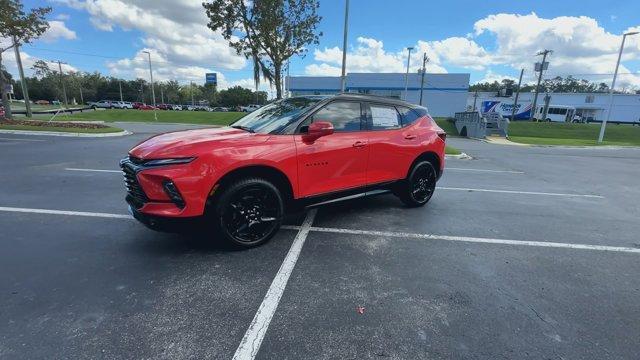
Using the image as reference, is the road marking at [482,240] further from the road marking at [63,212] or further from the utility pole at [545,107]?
the utility pole at [545,107]

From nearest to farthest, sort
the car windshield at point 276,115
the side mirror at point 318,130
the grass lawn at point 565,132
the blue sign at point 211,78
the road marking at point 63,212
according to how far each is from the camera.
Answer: the side mirror at point 318,130
the car windshield at point 276,115
the road marking at point 63,212
the grass lawn at point 565,132
the blue sign at point 211,78

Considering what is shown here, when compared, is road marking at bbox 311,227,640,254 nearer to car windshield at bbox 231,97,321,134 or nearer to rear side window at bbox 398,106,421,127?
car windshield at bbox 231,97,321,134

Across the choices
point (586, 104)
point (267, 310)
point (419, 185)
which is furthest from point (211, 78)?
point (267, 310)

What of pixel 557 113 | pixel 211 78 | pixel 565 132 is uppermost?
pixel 211 78

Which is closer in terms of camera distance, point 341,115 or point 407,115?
point 341,115

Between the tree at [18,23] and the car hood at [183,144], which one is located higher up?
the tree at [18,23]

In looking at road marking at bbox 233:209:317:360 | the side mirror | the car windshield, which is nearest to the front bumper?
road marking at bbox 233:209:317:360

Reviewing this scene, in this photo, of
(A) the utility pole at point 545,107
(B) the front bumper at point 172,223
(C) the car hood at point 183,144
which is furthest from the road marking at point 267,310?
(A) the utility pole at point 545,107

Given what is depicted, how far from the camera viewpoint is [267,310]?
2.70 m

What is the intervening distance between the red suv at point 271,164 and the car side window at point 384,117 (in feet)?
0.05

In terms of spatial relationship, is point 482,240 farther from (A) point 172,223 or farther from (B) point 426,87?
(B) point 426,87

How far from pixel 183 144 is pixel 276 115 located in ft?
4.54

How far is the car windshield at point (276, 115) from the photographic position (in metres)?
4.07

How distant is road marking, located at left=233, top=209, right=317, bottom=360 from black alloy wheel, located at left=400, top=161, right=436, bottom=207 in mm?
2207
